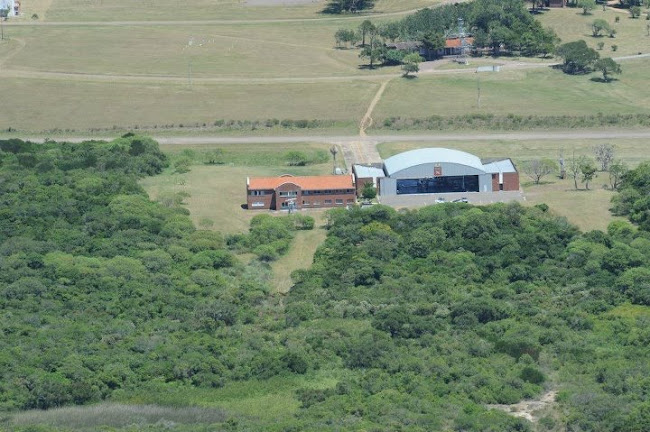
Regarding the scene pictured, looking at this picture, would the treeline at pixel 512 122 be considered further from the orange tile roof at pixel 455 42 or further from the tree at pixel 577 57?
the orange tile roof at pixel 455 42

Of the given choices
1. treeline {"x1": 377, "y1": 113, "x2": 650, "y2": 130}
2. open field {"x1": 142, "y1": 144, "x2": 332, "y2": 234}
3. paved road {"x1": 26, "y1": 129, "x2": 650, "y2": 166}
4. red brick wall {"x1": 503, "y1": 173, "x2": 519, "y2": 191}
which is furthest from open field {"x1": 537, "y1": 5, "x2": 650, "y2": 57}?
red brick wall {"x1": 503, "y1": 173, "x2": 519, "y2": 191}

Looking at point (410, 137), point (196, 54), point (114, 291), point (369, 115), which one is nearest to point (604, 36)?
point (369, 115)

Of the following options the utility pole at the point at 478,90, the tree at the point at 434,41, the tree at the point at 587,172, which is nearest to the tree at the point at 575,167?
the tree at the point at 587,172

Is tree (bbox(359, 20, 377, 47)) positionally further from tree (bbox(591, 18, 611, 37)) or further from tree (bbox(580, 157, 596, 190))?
tree (bbox(580, 157, 596, 190))

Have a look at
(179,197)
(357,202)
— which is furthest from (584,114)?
(179,197)

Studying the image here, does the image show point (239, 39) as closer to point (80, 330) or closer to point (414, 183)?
point (414, 183)
